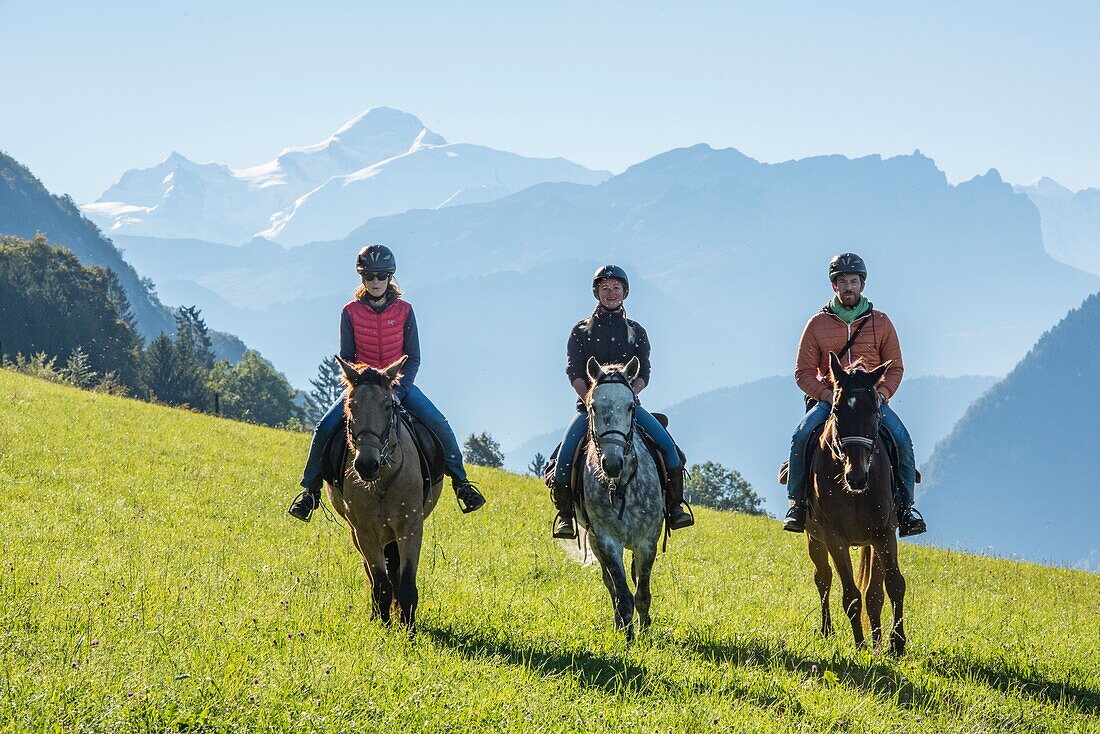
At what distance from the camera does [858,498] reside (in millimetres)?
9695

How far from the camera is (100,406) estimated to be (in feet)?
92.7

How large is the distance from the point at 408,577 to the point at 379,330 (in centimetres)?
262

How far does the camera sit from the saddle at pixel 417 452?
9484 millimetres

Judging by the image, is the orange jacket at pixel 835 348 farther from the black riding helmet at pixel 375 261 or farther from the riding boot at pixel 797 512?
the black riding helmet at pixel 375 261

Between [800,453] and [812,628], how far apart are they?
6.86 ft

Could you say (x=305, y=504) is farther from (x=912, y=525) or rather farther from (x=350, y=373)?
(x=912, y=525)

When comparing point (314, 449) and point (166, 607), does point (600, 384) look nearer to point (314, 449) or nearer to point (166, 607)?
point (314, 449)

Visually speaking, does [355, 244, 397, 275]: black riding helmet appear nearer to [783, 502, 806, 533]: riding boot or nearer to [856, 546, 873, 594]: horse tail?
[783, 502, 806, 533]: riding boot

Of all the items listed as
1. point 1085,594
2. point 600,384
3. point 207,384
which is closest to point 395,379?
point 600,384

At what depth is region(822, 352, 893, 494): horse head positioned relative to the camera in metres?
9.16

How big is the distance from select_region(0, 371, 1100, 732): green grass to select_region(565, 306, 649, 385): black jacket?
2.77 meters

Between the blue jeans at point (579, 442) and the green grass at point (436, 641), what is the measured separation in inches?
60.6

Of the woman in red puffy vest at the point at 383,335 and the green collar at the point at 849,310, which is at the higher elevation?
the green collar at the point at 849,310

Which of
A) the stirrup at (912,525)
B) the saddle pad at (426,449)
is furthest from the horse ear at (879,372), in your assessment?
the saddle pad at (426,449)
